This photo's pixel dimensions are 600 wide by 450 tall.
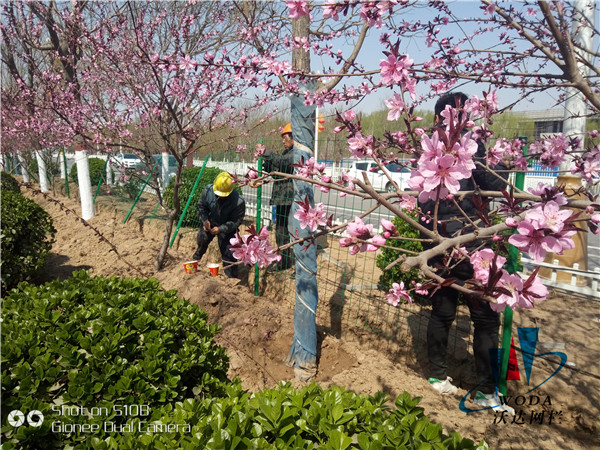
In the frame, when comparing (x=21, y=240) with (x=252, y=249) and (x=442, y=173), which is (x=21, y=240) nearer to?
(x=252, y=249)

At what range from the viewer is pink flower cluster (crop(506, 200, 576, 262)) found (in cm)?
99

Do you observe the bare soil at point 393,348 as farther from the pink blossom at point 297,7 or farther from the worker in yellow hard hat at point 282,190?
the pink blossom at point 297,7

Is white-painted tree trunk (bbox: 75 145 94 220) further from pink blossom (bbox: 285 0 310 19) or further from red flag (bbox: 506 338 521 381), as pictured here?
red flag (bbox: 506 338 521 381)

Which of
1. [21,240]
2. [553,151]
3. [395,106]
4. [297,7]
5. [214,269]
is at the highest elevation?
[297,7]

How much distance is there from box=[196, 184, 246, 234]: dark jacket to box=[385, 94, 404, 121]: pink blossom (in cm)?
375

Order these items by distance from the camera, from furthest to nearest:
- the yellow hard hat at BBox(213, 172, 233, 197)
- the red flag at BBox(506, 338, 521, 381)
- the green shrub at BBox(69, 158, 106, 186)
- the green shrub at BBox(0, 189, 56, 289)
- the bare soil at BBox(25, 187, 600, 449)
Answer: the green shrub at BBox(69, 158, 106, 186)
the yellow hard hat at BBox(213, 172, 233, 197)
the green shrub at BBox(0, 189, 56, 289)
the red flag at BBox(506, 338, 521, 381)
the bare soil at BBox(25, 187, 600, 449)

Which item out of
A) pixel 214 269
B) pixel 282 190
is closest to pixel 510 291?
pixel 282 190

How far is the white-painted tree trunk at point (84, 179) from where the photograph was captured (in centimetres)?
855

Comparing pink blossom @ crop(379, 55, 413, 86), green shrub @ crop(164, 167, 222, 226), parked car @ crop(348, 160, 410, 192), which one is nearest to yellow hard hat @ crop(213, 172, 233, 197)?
parked car @ crop(348, 160, 410, 192)

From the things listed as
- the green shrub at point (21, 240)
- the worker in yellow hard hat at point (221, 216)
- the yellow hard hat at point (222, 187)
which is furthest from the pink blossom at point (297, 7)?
the green shrub at point (21, 240)

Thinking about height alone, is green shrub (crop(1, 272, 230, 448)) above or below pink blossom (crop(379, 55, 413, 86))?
below

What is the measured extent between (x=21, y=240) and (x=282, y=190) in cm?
337

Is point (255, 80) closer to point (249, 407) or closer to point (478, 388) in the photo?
point (249, 407)

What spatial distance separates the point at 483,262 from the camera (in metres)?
1.16
